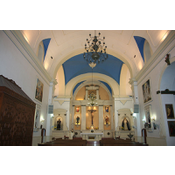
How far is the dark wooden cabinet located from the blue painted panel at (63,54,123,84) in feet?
32.3

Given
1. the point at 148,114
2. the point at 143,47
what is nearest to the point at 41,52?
the point at 143,47

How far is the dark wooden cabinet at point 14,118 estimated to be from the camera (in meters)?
3.03

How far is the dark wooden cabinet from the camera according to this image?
3027 millimetres

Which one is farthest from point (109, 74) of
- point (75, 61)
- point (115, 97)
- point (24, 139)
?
point (24, 139)

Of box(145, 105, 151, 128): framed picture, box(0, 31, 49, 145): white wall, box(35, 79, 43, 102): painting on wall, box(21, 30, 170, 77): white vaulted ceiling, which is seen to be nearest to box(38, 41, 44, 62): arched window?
box(21, 30, 170, 77): white vaulted ceiling

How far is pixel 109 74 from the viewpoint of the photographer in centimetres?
1576

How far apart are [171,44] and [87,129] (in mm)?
15403

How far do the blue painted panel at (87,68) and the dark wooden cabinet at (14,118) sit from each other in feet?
32.3

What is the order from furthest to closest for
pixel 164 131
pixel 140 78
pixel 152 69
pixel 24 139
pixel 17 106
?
pixel 140 78
pixel 152 69
pixel 164 131
pixel 24 139
pixel 17 106

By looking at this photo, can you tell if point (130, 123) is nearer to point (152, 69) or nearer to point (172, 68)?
point (152, 69)

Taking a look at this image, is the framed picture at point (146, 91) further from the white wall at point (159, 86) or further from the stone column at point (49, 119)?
the stone column at point (49, 119)

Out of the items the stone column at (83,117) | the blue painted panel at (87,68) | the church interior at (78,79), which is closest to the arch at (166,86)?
the church interior at (78,79)

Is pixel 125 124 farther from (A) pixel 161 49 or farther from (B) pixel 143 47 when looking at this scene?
(A) pixel 161 49

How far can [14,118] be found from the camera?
11.4 ft
